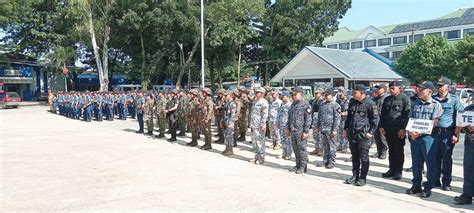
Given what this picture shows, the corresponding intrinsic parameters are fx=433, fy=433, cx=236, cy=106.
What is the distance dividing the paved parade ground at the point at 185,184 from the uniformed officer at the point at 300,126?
0.34 metres

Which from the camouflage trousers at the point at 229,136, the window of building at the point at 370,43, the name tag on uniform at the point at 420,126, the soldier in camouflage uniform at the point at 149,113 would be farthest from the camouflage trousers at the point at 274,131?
the window of building at the point at 370,43

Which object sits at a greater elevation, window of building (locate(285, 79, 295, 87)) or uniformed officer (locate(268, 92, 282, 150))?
window of building (locate(285, 79, 295, 87))

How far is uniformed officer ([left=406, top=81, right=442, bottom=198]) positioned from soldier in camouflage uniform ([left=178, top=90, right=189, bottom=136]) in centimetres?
892

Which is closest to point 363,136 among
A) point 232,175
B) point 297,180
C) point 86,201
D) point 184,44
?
point 297,180

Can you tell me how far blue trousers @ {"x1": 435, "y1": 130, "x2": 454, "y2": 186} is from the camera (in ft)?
21.0

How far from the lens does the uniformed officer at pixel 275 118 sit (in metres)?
11.2

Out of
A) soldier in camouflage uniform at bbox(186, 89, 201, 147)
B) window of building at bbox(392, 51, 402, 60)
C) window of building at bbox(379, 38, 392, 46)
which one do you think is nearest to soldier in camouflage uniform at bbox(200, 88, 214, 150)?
soldier in camouflage uniform at bbox(186, 89, 201, 147)

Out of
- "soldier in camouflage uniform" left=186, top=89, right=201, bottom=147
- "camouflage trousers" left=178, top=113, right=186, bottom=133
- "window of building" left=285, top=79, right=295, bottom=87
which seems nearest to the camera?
"soldier in camouflage uniform" left=186, top=89, right=201, bottom=147

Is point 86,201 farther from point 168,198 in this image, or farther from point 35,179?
point 35,179

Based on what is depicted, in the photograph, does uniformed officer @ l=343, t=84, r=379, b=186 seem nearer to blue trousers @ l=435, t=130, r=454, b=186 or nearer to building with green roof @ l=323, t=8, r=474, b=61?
blue trousers @ l=435, t=130, r=454, b=186

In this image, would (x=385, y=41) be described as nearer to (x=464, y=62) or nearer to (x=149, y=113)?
(x=464, y=62)

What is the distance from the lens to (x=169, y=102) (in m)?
14.1

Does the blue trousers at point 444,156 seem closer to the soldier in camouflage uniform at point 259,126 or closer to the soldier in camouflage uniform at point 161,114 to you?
the soldier in camouflage uniform at point 259,126

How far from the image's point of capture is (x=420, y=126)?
20.7 feet
